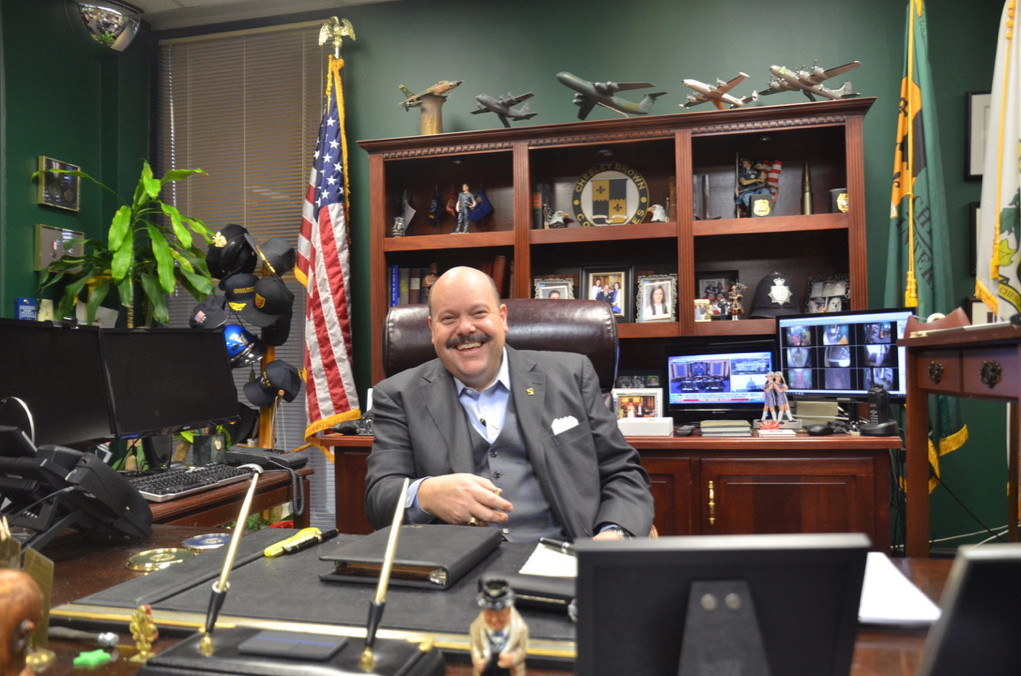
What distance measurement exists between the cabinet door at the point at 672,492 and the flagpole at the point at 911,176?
1.21 m

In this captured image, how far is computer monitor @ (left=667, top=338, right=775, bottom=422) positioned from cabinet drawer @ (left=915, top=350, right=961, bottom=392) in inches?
41.0

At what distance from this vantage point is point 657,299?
326 cm

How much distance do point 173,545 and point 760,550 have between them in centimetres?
107

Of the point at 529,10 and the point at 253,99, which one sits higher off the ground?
the point at 529,10

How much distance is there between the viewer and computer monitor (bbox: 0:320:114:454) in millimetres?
1700

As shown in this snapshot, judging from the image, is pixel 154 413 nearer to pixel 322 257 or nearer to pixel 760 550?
pixel 322 257

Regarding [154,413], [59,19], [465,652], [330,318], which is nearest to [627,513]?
[465,652]

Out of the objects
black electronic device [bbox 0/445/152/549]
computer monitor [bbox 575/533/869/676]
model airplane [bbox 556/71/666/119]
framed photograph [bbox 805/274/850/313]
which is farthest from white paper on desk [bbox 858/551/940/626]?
model airplane [bbox 556/71/666/119]

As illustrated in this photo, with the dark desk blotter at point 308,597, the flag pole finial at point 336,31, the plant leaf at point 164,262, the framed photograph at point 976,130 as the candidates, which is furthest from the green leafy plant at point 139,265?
the framed photograph at point 976,130

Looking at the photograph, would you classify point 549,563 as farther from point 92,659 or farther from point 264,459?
point 264,459

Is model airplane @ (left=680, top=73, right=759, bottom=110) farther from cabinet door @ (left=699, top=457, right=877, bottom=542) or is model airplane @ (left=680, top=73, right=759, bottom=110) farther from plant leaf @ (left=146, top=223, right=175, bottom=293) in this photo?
plant leaf @ (left=146, top=223, right=175, bottom=293)

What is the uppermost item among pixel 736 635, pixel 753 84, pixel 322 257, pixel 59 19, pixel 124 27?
pixel 59 19

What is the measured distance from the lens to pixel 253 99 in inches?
160

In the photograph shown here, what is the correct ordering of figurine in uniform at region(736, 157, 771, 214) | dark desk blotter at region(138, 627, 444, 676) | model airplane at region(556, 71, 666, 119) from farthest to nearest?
figurine in uniform at region(736, 157, 771, 214)
model airplane at region(556, 71, 666, 119)
dark desk blotter at region(138, 627, 444, 676)
